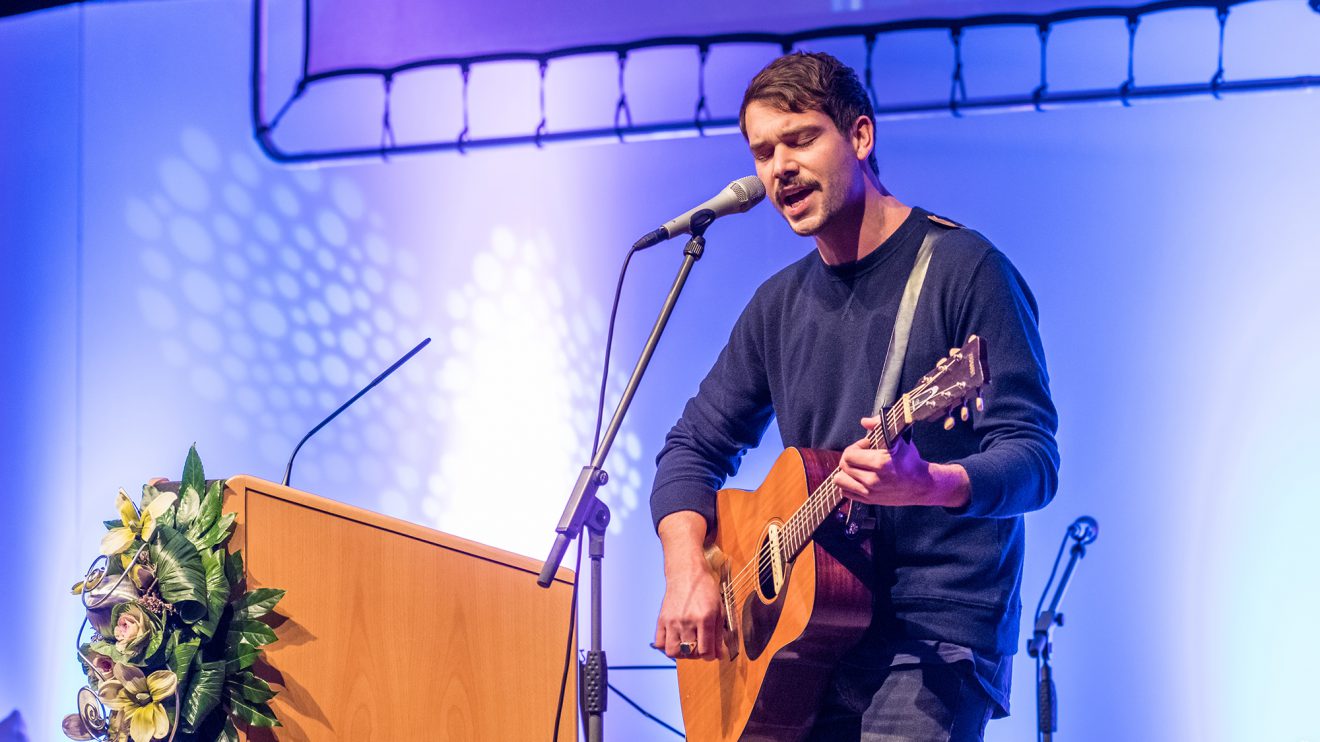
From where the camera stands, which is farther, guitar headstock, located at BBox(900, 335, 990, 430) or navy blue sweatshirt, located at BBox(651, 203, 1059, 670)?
navy blue sweatshirt, located at BBox(651, 203, 1059, 670)

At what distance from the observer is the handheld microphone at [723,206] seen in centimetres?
230

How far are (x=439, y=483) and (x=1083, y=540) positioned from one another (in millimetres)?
2393

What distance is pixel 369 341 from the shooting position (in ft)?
15.3

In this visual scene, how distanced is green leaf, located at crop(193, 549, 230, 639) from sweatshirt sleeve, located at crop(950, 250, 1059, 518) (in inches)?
52.6

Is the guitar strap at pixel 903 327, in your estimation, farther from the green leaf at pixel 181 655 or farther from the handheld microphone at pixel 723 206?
the green leaf at pixel 181 655

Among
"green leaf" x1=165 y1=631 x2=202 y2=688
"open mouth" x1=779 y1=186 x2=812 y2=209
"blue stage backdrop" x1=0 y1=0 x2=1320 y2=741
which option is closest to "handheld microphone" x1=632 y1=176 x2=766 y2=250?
"open mouth" x1=779 y1=186 x2=812 y2=209

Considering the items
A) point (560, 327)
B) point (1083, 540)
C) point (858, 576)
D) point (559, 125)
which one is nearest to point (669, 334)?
point (560, 327)

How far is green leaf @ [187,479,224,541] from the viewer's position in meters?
2.20

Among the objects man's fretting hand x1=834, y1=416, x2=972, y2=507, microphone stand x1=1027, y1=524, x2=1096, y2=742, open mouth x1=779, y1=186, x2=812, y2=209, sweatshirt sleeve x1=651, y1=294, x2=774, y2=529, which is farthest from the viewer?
microphone stand x1=1027, y1=524, x2=1096, y2=742

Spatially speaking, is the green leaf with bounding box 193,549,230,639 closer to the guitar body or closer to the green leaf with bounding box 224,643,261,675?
the green leaf with bounding box 224,643,261,675

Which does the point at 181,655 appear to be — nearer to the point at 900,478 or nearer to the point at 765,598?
the point at 765,598

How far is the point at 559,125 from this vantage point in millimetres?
4551

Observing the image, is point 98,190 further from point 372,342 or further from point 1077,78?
point 1077,78

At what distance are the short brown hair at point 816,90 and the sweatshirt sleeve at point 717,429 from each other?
0.49 metres
